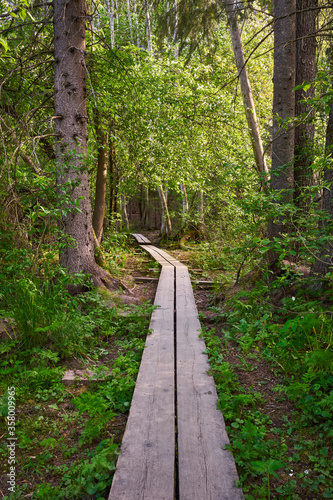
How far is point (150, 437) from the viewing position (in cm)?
221

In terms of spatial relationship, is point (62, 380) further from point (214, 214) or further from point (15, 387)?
point (214, 214)

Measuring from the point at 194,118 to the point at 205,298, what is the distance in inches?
190

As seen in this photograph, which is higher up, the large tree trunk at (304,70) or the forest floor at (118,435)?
the large tree trunk at (304,70)

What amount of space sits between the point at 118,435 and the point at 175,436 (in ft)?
1.75

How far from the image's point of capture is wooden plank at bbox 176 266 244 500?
1816mm

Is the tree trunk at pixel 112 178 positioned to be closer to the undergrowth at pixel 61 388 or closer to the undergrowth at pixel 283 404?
the undergrowth at pixel 61 388

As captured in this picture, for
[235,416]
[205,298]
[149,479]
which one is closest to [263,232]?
[205,298]

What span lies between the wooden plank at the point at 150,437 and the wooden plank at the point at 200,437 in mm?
77

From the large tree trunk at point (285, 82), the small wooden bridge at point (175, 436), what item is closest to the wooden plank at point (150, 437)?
the small wooden bridge at point (175, 436)

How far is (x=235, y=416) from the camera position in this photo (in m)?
2.57

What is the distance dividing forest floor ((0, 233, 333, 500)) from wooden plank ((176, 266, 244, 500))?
112mm

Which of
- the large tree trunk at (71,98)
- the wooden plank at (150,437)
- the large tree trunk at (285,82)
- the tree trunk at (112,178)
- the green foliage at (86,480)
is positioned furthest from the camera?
the tree trunk at (112,178)

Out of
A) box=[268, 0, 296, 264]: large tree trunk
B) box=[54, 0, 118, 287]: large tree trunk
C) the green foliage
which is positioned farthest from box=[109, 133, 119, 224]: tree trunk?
the green foliage

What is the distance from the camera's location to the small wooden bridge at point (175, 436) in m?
→ 1.81
